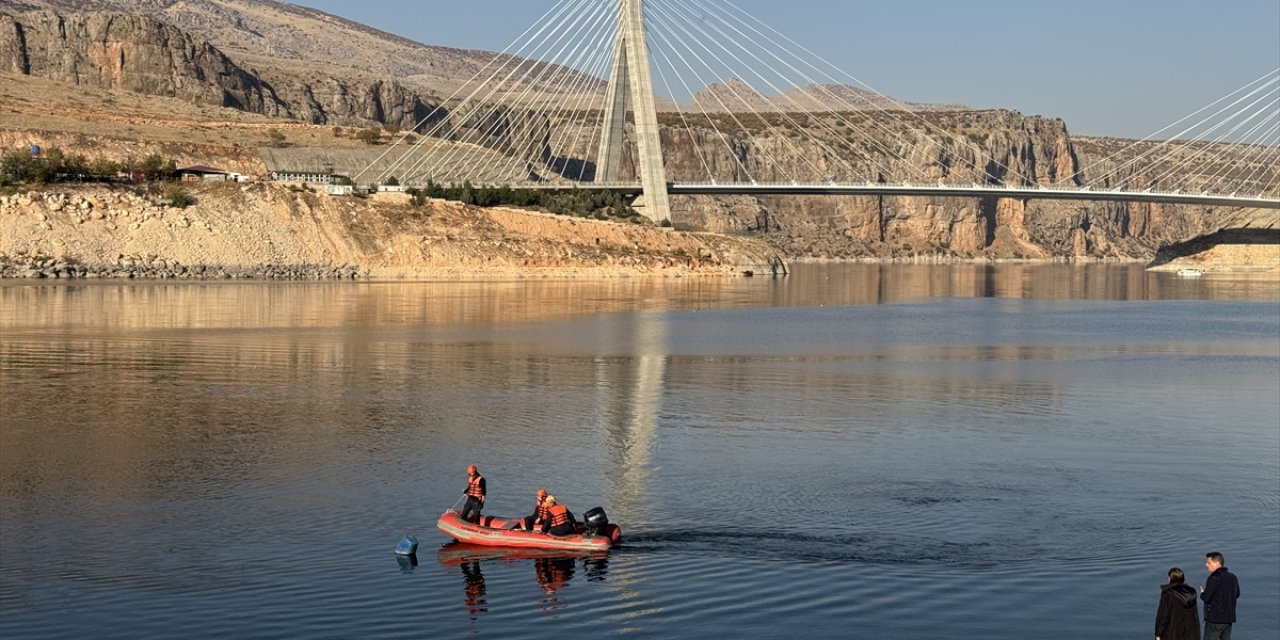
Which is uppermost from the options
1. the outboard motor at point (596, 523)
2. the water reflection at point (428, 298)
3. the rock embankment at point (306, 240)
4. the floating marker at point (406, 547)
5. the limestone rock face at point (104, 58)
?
the limestone rock face at point (104, 58)

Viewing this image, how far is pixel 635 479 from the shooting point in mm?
29953

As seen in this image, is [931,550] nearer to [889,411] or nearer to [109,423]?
[889,411]

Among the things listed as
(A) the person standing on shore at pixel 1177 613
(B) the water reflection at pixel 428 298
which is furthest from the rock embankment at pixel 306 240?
(A) the person standing on shore at pixel 1177 613

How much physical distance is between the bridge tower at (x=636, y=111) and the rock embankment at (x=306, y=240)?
18.1 feet

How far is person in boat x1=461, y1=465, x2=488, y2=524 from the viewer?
24953 millimetres

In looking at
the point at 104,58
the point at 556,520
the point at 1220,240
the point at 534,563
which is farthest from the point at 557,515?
the point at 104,58

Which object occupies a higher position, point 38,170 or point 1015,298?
point 38,170

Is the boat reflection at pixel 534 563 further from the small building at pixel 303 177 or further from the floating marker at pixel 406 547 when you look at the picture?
the small building at pixel 303 177

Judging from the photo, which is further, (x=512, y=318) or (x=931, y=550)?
(x=512, y=318)

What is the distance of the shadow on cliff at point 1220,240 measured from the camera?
17650 cm

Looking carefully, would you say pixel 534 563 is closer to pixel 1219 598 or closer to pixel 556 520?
pixel 556 520

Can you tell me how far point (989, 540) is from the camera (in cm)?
2506

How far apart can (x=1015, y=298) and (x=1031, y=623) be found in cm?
9129

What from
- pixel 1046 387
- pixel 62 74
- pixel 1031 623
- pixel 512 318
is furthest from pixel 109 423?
pixel 62 74
